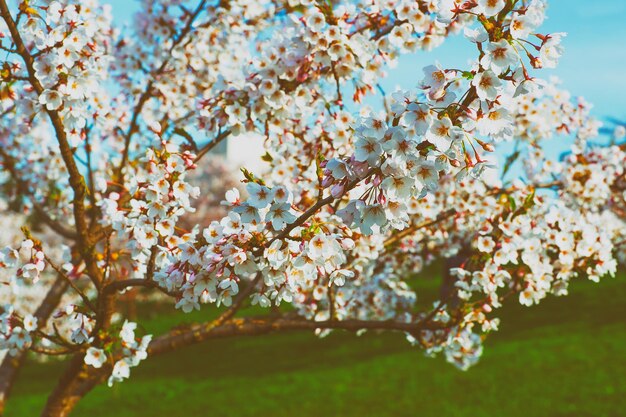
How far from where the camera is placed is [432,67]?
2270 mm

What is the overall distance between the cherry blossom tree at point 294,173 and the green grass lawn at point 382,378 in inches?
115

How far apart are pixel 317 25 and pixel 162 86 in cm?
267

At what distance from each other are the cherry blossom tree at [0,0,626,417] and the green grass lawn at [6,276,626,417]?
2.92 meters

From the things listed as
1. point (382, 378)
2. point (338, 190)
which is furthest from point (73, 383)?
point (382, 378)

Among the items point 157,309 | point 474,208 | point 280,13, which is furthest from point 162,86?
point 157,309

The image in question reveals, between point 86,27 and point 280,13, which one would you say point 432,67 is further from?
point 280,13

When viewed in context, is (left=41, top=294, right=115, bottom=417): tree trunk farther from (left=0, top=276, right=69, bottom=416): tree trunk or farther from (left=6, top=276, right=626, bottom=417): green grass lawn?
(left=6, top=276, right=626, bottom=417): green grass lawn

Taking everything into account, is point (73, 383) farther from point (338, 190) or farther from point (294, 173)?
point (338, 190)

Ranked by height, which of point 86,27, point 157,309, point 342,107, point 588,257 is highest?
point 157,309

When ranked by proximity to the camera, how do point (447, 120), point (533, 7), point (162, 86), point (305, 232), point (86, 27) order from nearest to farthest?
point (447, 120)
point (533, 7)
point (305, 232)
point (86, 27)
point (162, 86)

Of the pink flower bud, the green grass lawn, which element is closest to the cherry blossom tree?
the pink flower bud

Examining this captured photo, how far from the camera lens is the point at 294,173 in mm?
5195

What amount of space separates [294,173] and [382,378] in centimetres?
712

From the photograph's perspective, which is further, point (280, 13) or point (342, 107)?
point (280, 13)
